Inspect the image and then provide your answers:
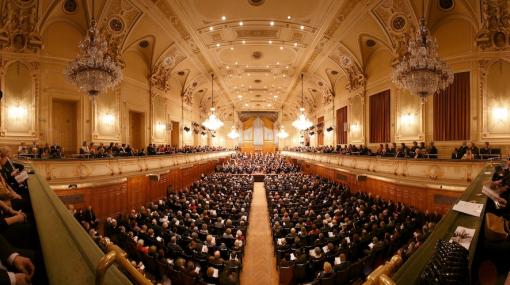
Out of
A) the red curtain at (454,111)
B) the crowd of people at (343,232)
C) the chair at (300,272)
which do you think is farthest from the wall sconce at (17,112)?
the red curtain at (454,111)

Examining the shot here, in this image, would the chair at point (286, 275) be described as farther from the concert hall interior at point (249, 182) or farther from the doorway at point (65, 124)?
the doorway at point (65, 124)

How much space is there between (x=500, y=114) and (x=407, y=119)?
3212mm

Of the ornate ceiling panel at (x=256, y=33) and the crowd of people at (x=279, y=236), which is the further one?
the ornate ceiling panel at (x=256, y=33)

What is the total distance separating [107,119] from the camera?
1216 cm

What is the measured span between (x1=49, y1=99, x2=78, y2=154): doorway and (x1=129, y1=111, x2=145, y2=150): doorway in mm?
3666

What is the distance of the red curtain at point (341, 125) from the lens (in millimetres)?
18125

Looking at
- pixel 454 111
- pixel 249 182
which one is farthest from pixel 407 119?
pixel 249 182

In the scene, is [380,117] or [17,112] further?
[380,117]

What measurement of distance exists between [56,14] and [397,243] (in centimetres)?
A: 1471

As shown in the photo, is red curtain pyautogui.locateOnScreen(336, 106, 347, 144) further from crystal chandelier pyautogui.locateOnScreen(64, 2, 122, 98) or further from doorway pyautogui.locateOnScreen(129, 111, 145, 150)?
crystal chandelier pyautogui.locateOnScreen(64, 2, 122, 98)

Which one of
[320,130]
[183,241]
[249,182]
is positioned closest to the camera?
[183,241]

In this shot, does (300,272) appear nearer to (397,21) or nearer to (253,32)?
(397,21)

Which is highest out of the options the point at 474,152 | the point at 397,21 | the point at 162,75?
the point at 397,21

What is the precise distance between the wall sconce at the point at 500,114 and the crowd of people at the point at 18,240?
42.2 ft
